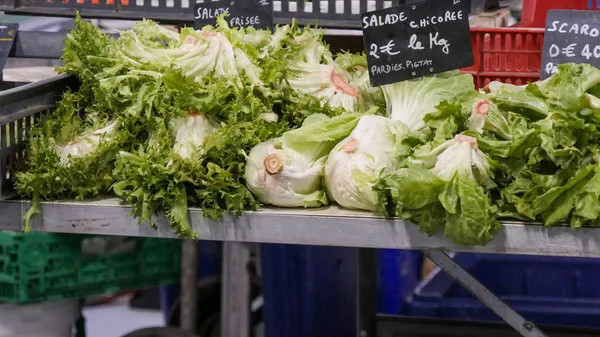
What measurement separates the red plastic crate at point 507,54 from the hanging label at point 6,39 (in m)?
1.46

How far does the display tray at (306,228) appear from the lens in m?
2.14

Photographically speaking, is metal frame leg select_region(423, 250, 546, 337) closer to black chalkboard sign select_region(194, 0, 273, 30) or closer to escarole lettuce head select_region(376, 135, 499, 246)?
escarole lettuce head select_region(376, 135, 499, 246)

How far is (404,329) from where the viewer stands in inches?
125

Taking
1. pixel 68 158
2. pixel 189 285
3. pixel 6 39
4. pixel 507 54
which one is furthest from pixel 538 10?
pixel 189 285

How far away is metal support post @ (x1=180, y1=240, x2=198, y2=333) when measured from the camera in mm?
4193

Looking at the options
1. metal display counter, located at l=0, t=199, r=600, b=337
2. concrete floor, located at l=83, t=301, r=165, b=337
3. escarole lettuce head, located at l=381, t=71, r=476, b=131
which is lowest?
concrete floor, located at l=83, t=301, r=165, b=337

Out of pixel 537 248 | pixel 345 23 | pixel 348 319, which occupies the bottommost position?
pixel 348 319

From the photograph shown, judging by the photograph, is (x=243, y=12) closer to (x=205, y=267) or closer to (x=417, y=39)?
(x=417, y=39)

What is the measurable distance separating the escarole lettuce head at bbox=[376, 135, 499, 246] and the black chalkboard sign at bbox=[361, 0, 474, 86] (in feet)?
1.03

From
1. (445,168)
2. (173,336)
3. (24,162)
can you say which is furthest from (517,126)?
(173,336)

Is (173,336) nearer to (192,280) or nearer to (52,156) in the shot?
(192,280)

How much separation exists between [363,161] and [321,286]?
180 cm

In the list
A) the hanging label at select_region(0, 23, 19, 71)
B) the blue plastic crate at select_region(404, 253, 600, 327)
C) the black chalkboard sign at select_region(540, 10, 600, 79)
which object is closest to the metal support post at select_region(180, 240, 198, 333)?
the blue plastic crate at select_region(404, 253, 600, 327)

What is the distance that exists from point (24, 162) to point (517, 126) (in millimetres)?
1323
